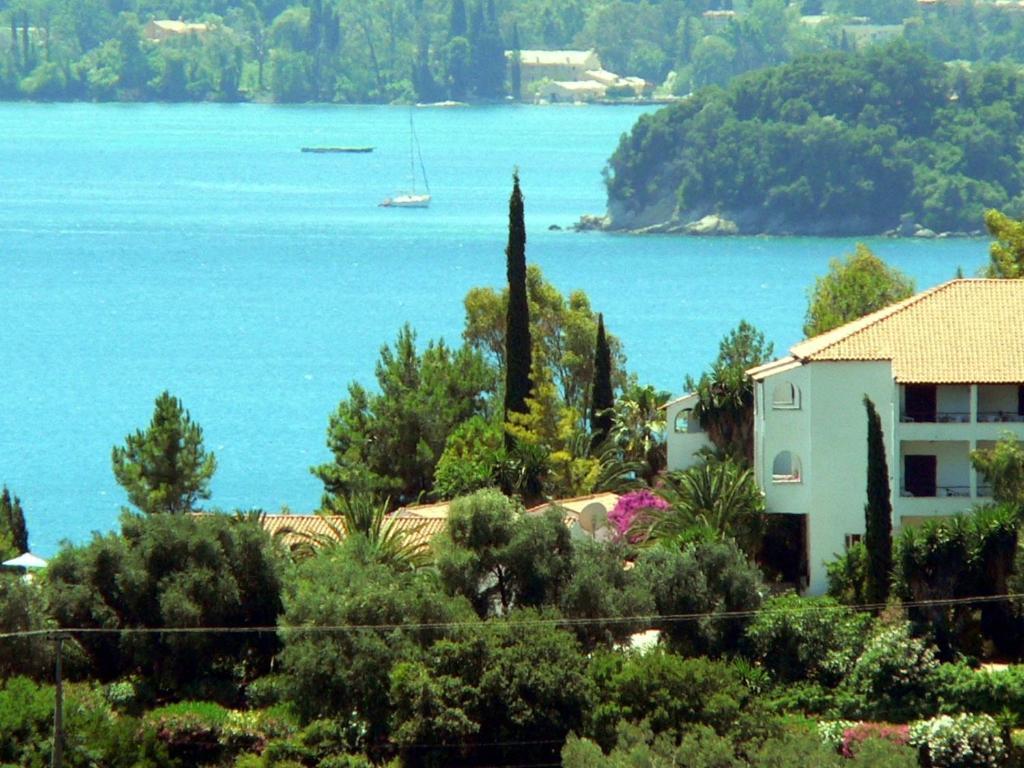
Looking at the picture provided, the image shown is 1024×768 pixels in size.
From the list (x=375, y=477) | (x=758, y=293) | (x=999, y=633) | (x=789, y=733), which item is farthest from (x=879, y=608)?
(x=758, y=293)

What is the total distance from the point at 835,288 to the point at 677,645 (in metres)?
28.2

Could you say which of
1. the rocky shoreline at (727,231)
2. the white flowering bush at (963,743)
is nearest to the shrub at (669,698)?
the white flowering bush at (963,743)

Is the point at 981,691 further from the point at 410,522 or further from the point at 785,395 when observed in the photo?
the point at 410,522

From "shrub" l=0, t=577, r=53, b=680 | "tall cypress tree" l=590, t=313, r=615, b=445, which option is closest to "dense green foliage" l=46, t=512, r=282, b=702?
"shrub" l=0, t=577, r=53, b=680

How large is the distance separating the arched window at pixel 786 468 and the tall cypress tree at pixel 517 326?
331 inches

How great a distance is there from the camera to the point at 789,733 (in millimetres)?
35656

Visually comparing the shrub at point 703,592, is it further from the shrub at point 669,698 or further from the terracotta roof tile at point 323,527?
the terracotta roof tile at point 323,527

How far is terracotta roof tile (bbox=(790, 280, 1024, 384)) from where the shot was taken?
148 ft

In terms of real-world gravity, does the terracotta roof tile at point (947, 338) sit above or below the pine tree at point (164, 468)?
above

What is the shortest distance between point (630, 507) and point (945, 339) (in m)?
6.59

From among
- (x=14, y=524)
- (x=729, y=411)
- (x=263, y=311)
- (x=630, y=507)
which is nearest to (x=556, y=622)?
(x=630, y=507)

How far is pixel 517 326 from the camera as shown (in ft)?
179

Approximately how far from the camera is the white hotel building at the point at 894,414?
44.9m

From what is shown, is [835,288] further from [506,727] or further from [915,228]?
[915,228]
